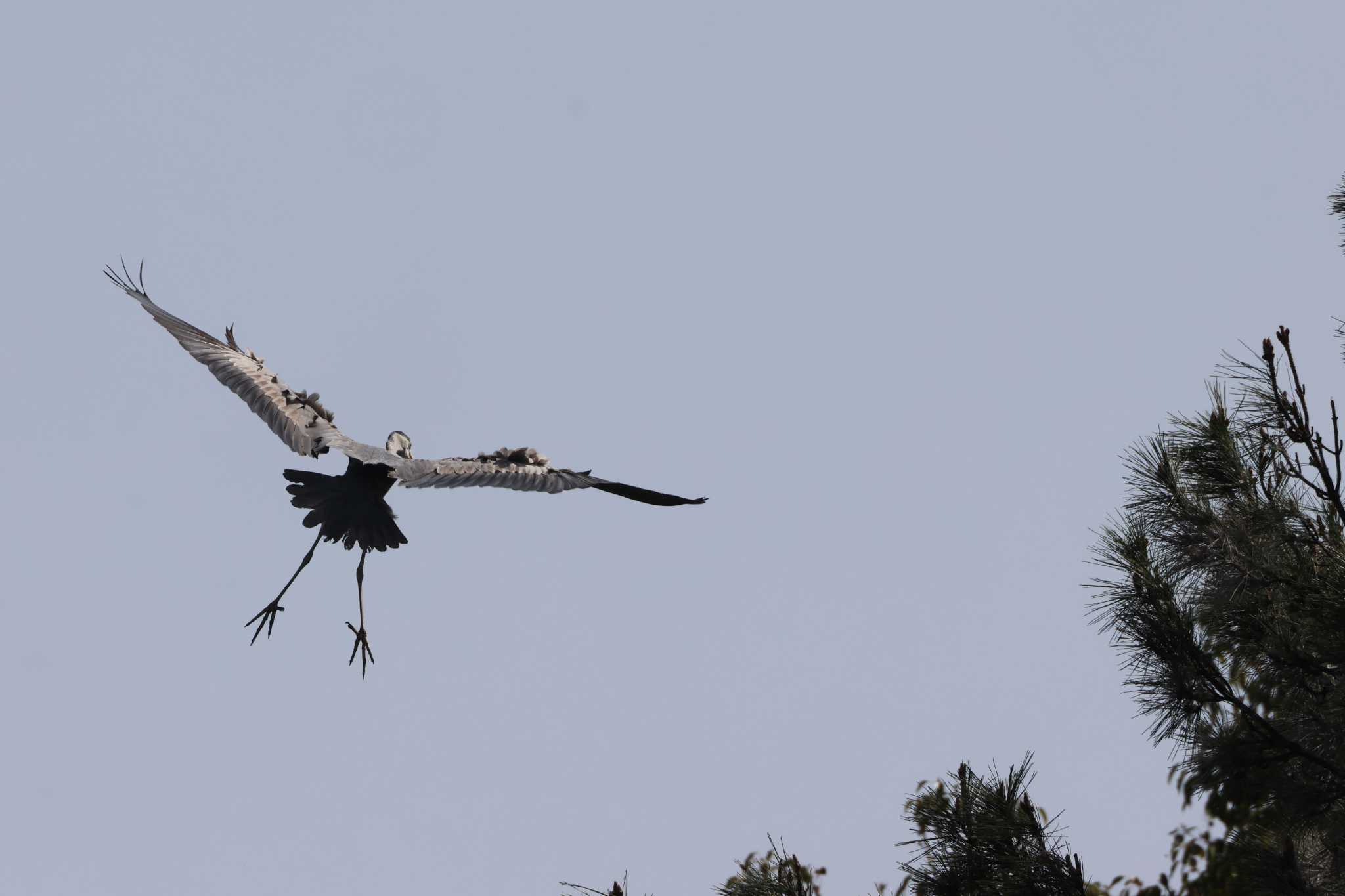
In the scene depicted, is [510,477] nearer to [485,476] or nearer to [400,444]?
[485,476]

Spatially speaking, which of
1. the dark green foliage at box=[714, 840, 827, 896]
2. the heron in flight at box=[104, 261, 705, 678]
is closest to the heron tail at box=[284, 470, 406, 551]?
the heron in flight at box=[104, 261, 705, 678]

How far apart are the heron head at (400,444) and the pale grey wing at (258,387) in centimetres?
33

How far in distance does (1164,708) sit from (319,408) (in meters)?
5.55

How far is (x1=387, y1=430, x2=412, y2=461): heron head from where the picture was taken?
9594mm

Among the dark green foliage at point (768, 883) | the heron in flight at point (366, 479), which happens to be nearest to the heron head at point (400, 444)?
the heron in flight at point (366, 479)

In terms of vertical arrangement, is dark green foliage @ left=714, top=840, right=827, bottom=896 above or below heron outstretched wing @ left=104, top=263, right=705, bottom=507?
below

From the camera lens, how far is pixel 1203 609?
281 inches

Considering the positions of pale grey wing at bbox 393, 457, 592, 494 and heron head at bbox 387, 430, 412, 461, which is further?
heron head at bbox 387, 430, 412, 461

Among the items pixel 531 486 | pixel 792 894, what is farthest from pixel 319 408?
pixel 792 894

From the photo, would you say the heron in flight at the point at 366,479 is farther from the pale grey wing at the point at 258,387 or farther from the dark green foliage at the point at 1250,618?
the dark green foliage at the point at 1250,618

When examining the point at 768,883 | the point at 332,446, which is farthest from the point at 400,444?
the point at 768,883

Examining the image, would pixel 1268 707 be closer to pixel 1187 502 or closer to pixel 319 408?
pixel 1187 502

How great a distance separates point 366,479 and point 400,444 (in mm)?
758

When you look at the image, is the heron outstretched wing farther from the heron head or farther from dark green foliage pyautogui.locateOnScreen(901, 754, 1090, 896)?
dark green foliage pyautogui.locateOnScreen(901, 754, 1090, 896)
